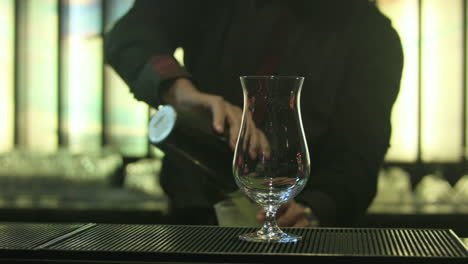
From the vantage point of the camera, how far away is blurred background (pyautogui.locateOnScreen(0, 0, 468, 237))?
297 cm

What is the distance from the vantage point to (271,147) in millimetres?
1013

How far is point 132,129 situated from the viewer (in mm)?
3902

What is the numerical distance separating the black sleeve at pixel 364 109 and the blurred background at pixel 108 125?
573 millimetres

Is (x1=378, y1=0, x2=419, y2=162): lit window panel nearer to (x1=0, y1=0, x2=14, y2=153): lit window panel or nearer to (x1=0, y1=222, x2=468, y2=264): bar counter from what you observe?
(x1=0, y1=0, x2=14, y2=153): lit window panel

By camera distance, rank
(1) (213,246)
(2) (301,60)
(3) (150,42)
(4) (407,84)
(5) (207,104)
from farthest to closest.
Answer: (4) (407,84) → (2) (301,60) → (3) (150,42) → (5) (207,104) → (1) (213,246)

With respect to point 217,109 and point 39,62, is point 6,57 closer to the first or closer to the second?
point 39,62

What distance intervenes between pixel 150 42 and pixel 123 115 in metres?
1.77

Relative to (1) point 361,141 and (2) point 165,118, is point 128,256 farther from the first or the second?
(1) point 361,141

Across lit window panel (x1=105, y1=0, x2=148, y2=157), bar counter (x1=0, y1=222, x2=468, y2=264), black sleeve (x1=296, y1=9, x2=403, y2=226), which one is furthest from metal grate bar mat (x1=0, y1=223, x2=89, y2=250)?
lit window panel (x1=105, y1=0, x2=148, y2=157)

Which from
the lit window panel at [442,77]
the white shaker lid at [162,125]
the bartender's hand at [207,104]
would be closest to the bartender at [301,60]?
the bartender's hand at [207,104]

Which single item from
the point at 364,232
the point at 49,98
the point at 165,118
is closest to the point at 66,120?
the point at 49,98

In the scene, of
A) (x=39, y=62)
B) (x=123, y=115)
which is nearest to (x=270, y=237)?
(x=123, y=115)

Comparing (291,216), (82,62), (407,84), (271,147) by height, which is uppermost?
(82,62)

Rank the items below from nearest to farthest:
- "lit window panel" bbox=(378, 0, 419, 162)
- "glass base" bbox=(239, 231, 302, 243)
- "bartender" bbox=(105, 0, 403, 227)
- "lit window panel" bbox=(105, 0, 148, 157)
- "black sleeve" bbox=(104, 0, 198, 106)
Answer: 1. "glass base" bbox=(239, 231, 302, 243)
2. "black sleeve" bbox=(104, 0, 198, 106)
3. "bartender" bbox=(105, 0, 403, 227)
4. "lit window panel" bbox=(378, 0, 419, 162)
5. "lit window panel" bbox=(105, 0, 148, 157)
